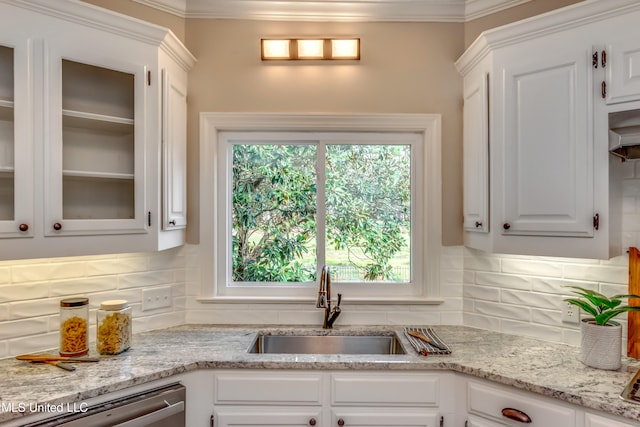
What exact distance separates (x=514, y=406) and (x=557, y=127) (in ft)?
3.90

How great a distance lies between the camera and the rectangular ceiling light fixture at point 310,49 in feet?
6.83

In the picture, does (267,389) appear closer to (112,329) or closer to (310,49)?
(112,329)

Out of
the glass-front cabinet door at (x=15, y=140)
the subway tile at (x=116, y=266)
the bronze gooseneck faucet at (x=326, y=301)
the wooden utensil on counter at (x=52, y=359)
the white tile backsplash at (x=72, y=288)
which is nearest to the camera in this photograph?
the glass-front cabinet door at (x=15, y=140)

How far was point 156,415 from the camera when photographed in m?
1.41

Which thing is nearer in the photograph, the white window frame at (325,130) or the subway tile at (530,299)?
the subway tile at (530,299)

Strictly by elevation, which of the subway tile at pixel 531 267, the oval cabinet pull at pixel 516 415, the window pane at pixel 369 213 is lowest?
the oval cabinet pull at pixel 516 415

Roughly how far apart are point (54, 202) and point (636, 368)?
2.50 metres

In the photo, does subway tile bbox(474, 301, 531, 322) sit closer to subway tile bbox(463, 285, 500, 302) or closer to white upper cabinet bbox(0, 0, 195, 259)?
subway tile bbox(463, 285, 500, 302)

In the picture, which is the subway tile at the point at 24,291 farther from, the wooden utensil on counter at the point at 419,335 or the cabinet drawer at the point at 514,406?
the cabinet drawer at the point at 514,406

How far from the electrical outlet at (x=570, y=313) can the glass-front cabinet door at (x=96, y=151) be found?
6.95ft

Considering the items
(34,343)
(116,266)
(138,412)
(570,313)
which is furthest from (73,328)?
(570,313)

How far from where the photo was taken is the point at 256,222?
222 centimetres

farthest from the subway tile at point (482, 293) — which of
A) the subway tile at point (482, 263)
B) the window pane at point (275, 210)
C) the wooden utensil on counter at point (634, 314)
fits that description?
the window pane at point (275, 210)

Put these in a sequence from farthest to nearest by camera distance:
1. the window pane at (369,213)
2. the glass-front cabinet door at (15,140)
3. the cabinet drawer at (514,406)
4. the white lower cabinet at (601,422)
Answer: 1. the window pane at (369,213)
2. the glass-front cabinet door at (15,140)
3. the cabinet drawer at (514,406)
4. the white lower cabinet at (601,422)
